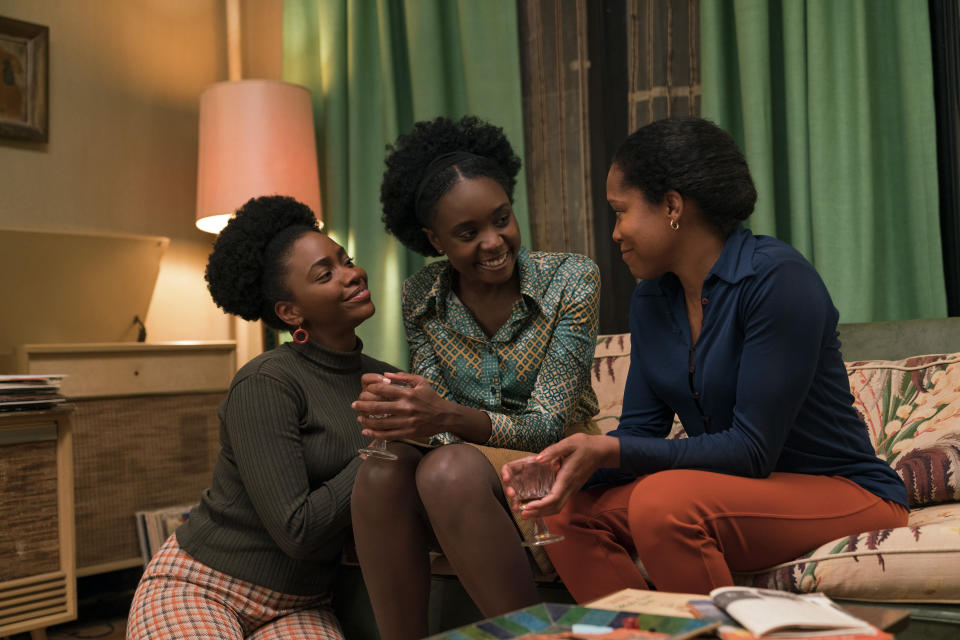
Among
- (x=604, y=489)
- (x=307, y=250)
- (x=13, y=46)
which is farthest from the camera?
(x=13, y=46)

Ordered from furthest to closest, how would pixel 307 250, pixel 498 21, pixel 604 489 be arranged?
pixel 498 21
pixel 307 250
pixel 604 489

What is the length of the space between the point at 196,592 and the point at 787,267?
115 centimetres

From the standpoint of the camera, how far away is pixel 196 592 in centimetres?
159

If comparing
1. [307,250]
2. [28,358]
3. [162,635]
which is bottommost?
[162,635]

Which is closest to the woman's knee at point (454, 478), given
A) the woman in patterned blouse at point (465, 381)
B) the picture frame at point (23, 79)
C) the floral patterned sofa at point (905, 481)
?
the woman in patterned blouse at point (465, 381)

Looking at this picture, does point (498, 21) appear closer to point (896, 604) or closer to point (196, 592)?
point (196, 592)

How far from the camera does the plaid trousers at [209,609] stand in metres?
1.53

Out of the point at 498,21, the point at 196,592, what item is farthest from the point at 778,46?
the point at 196,592

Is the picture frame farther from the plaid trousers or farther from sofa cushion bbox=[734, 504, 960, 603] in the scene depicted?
sofa cushion bbox=[734, 504, 960, 603]

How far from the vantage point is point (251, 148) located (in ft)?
9.99

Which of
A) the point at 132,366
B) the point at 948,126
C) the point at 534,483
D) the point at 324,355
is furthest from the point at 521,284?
the point at 132,366

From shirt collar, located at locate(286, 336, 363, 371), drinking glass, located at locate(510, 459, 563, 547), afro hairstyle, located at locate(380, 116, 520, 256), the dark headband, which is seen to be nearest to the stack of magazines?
shirt collar, located at locate(286, 336, 363, 371)

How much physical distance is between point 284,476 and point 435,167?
0.67 m

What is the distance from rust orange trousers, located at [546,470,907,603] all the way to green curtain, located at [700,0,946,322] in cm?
100
